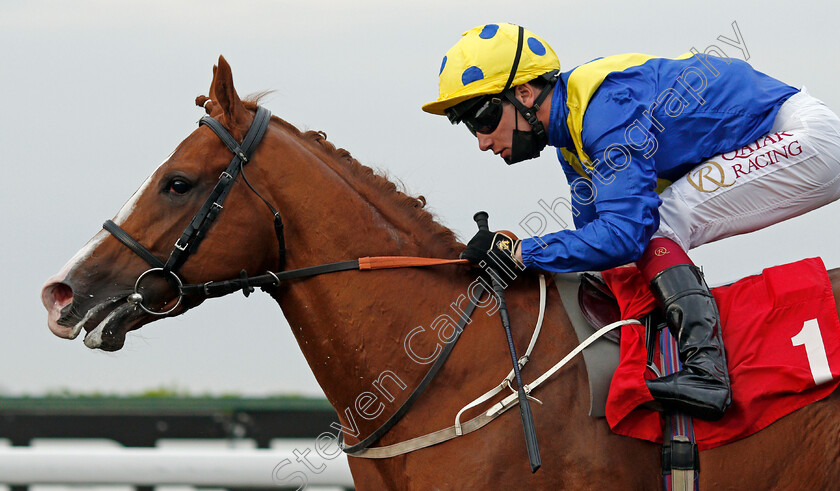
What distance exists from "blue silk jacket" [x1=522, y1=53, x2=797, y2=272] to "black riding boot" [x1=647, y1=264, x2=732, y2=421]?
170 millimetres

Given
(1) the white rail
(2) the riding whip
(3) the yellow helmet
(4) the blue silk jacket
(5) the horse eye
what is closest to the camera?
(2) the riding whip

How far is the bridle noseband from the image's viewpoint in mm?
2572

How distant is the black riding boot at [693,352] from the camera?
2396mm

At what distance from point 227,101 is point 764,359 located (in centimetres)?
193

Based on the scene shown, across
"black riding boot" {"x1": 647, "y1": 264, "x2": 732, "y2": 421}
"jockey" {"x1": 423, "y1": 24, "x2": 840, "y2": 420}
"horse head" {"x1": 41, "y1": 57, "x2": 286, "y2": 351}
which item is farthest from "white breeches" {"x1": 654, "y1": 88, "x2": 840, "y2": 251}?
"horse head" {"x1": 41, "y1": 57, "x2": 286, "y2": 351}

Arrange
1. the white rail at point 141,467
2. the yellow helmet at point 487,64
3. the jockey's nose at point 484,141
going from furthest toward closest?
the white rail at point 141,467
the jockey's nose at point 484,141
the yellow helmet at point 487,64

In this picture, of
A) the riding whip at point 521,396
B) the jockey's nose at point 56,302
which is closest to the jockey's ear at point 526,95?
the riding whip at point 521,396

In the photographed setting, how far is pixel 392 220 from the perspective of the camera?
2.80m

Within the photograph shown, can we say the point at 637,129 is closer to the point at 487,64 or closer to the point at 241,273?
the point at 487,64

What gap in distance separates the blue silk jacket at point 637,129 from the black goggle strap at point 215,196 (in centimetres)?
99

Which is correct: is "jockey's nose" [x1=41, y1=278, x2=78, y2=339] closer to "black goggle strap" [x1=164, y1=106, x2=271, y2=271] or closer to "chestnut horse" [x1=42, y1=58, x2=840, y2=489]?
"chestnut horse" [x1=42, y1=58, x2=840, y2=489]

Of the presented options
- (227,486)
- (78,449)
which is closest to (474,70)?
(227,486)

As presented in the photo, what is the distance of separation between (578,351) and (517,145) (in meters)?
0.77

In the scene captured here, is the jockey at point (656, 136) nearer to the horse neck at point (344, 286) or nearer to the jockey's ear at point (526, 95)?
the jockey's ear at point (526, 95)
